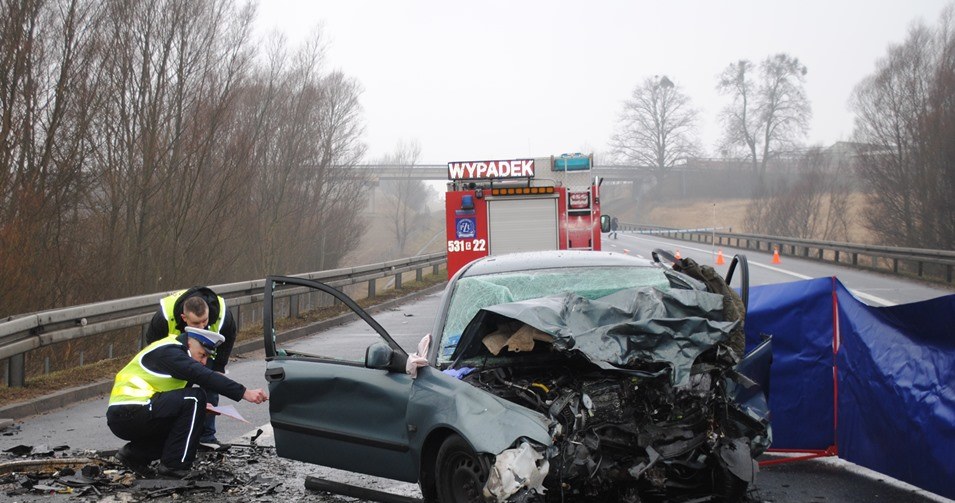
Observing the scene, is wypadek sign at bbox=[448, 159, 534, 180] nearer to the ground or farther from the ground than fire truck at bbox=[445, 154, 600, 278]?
farther from the ground

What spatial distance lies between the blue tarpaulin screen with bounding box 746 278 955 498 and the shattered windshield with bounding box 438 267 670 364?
0.86 meters

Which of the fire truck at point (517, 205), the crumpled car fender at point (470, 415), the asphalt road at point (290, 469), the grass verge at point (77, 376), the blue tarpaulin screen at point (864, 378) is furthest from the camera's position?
the fire truck at point (517, 205)

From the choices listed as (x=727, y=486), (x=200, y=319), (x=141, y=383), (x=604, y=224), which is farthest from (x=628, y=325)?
(x=604, y=224)

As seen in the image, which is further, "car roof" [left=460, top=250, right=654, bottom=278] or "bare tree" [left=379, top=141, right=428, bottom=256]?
"bare tree" [left=379, top=141, right=428, bottom=256]

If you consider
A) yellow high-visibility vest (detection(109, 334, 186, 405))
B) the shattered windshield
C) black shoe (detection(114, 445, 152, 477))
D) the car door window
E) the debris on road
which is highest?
the shattered windshield

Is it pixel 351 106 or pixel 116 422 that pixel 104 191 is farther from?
pixel 351 106

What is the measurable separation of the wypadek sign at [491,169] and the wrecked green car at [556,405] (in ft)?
41.1

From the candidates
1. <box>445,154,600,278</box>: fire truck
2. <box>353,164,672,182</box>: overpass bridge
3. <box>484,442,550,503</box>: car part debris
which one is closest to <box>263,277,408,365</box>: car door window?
<box>445,154,600,278</box>: fire truck

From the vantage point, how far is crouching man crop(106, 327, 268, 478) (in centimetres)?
633

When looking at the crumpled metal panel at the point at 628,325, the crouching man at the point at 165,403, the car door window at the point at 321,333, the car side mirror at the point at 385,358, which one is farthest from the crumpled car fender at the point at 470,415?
the car door window at the point at 321,333

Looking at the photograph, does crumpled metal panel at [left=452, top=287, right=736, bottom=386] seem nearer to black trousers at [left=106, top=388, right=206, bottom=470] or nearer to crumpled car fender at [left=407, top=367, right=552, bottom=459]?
crumpled car fender at [left=407, top=367, right=552, bottom=459]

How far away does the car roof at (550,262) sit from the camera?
700 centimetres

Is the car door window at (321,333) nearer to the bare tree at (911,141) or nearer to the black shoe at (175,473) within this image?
the black shoe at (175,473)

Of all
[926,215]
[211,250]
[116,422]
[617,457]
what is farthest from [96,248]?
[926,215]
